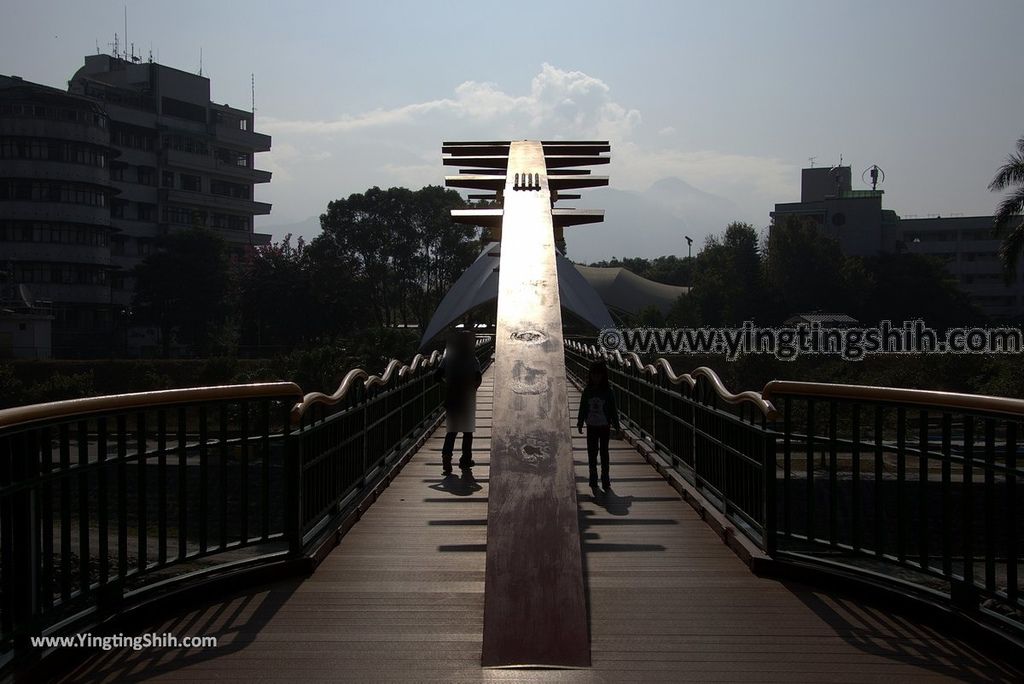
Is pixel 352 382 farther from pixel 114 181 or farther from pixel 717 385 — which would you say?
pixel 114 181

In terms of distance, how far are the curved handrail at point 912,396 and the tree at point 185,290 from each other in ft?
185

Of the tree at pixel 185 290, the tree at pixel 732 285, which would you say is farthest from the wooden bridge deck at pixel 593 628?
the tree at pixel 732 285

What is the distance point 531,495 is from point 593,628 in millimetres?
946

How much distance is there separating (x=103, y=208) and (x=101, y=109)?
6.72 metres

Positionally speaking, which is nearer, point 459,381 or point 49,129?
point 459,381

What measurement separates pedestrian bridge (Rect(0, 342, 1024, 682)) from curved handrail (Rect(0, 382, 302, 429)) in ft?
0.04

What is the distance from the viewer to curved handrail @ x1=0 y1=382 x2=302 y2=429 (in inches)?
147

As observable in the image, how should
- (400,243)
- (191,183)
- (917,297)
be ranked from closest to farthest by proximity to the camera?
(400,243), (917,297), (191,183)

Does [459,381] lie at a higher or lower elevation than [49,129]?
lower

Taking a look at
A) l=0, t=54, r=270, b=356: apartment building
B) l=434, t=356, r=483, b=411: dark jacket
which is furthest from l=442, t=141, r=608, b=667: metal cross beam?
l=0, t=54, r=270, b=356: apartment building

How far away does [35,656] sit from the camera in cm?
374

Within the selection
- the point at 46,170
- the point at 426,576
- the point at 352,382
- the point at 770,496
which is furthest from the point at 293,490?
the point at 46,170

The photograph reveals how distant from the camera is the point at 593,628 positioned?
449cm

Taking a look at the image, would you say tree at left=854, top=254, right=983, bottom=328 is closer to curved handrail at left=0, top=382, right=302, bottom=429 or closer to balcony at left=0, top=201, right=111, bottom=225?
balcony at left=0, top=201, right=111, bottom=225
